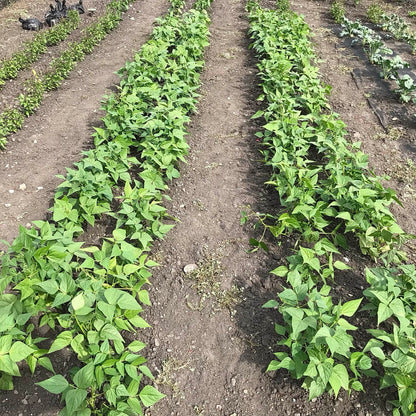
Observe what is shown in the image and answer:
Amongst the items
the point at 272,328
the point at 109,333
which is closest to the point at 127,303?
the point at 109,333

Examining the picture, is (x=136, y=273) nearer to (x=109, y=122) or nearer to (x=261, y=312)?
(x=261, y=312)

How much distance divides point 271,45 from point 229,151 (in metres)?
3.22

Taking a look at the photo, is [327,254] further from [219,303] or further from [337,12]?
[337,12]

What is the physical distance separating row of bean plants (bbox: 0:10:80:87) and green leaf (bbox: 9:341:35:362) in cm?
549

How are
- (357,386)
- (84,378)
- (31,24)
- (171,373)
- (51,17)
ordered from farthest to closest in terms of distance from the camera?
(51,17) → (31,24) → (171,373) → (357,386) → (84,378)

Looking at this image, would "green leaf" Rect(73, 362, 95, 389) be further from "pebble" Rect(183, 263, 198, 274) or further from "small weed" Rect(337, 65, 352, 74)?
"small weed" Rect(337, 65, 352, 74)

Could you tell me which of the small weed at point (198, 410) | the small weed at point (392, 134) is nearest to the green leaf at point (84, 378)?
the small weed at point (198, 410)

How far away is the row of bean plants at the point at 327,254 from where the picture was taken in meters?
2.48

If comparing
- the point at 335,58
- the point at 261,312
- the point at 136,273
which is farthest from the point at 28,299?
the point at 335,58

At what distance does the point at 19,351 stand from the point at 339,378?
2.07 m

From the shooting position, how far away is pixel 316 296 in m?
2.69

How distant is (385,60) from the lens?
6.76m

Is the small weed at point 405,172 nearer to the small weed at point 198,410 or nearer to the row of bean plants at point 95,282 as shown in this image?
the row of bean plants at point 95,282

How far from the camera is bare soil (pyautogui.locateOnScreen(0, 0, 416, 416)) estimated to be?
2.69 metres
